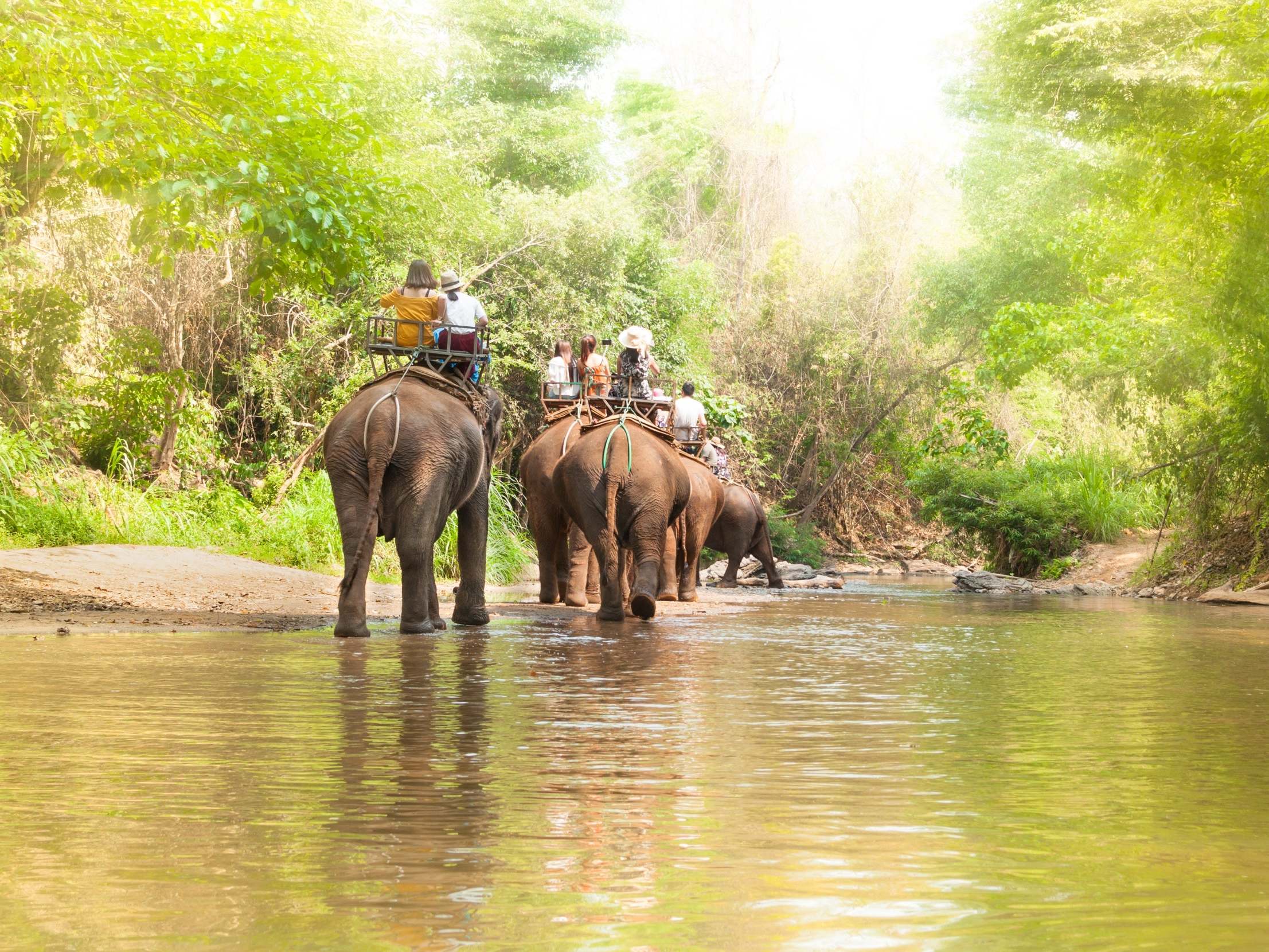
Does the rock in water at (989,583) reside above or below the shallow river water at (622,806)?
above

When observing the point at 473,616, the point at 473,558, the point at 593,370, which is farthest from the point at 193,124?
the point at 473,616

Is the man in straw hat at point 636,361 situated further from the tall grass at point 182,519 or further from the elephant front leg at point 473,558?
the tall grass at point 182,519

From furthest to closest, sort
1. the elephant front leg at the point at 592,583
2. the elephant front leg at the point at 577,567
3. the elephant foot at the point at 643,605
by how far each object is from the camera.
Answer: the elephant front leg at the point at 592,583 → the elephant front leg at the point at 577,567 → the elephant foot at the point at 643,605

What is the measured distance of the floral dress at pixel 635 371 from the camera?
14.4 meters

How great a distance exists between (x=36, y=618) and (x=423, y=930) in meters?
8.13

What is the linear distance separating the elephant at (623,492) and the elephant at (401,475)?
186 centimetres

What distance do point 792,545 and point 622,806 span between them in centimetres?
2502

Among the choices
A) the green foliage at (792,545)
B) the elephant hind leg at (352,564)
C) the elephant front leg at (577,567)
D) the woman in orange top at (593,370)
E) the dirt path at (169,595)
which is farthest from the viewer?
the green foliage at (792,545)

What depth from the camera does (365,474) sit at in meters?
9.84

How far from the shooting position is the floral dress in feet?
47.2

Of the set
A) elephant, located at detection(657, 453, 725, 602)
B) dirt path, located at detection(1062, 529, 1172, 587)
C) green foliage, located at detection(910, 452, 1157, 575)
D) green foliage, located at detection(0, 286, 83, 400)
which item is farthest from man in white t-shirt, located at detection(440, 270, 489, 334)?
green foliage, located at detection(910, 452, 1157, 575)

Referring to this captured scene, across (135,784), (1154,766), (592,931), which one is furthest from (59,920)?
(1154,766)

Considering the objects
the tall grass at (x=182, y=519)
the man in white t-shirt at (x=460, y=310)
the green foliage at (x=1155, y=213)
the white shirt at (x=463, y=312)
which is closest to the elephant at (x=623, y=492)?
the man in white t-shirt at (x=460, y=310)

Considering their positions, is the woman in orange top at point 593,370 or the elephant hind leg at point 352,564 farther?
the woman in orange top at point 593,370
